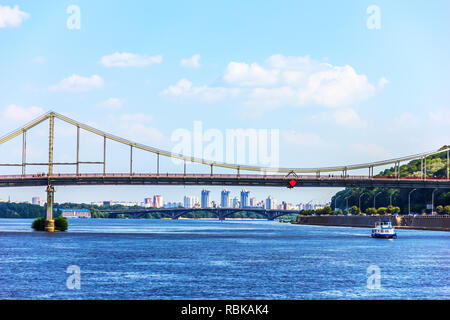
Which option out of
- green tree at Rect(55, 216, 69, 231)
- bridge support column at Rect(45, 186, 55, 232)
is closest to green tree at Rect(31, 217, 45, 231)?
green tree at Rect(55, 216, 69, 231)

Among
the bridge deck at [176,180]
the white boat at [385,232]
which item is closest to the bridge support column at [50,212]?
the bridge deck at [176,180]

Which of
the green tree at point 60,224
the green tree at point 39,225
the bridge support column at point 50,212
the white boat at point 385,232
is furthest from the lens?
the green tree at point 39,225

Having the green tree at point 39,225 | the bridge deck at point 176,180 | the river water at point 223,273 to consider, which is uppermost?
the bridge deck at point 176,180

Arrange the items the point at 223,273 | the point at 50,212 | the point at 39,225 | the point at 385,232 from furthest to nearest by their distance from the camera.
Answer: the point at 39,225, the point at 50,212, the point at 385,232, the point at 223,273

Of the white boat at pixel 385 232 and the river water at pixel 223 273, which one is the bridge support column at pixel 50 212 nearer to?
the river water at pixel 223 273

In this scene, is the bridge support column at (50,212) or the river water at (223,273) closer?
the river water at (223,273)

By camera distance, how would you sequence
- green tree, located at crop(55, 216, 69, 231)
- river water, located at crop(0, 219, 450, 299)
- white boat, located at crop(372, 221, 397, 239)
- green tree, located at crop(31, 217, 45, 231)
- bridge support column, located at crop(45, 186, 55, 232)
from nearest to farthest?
1. river water, located at crop(0, 219, 450, 299)
2. white boat, located at crop(372, 221, 397, 239)
3. bridge support column, located at crop(45, 186, 55, 232)
4. green tree, located at crop(55, 216, 69, 231)
5. green tree, located at crop(31, 217, 45, 231)

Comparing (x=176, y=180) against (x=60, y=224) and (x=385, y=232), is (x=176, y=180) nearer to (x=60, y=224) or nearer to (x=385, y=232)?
(x=60, y=224)

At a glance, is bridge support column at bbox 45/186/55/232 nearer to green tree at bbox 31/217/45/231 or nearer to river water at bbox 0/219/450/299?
green tree at bbox 31/217/45/231

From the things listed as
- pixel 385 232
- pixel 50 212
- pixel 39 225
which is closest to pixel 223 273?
pixel 385 232

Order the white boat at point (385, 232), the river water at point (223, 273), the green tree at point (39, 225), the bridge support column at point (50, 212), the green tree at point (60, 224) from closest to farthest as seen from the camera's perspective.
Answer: the river water at point (223, 273) → the white boat at point (385, 232) → the bridge support column at point (50, 212) → the green tree at point (60, 224) → the green tree at point (39, 225)
